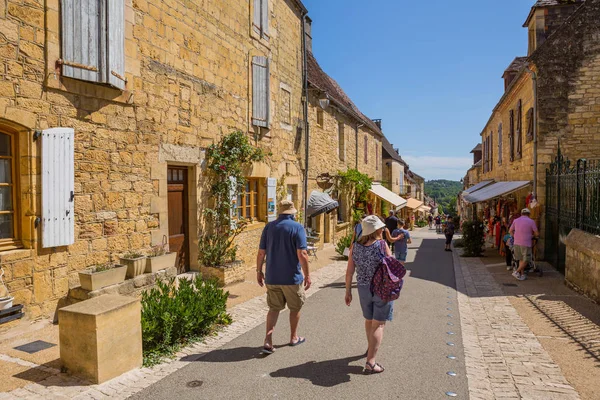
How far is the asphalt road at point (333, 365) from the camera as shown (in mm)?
3686

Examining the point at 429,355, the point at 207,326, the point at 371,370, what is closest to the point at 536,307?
the point at 429,355

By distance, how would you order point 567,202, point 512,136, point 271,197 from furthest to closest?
1. point 512,136
2. point 271,197
3. point 567,202

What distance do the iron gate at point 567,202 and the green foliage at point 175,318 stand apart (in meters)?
6.49

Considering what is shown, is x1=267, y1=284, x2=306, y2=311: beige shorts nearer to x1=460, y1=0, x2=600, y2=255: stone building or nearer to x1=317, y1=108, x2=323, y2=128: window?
x1=460, y1=0, x2=600, y2=255: stone building

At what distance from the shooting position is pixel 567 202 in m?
9.02

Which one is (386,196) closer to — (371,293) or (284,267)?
(284,267)

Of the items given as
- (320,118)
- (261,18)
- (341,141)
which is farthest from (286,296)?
(341,141)

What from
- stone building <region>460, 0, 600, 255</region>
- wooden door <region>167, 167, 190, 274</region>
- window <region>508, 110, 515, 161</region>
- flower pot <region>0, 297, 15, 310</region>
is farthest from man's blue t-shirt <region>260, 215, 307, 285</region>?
window <region>508, 110, 515, 161</region>

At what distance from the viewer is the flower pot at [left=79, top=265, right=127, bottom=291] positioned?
17.3 ft

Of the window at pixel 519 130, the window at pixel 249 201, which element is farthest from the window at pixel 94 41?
the window at pixel 519 130

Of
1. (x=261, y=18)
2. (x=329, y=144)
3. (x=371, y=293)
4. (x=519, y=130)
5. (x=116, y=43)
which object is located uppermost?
(x=261, y=18)

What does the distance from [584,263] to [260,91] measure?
7.55 metres

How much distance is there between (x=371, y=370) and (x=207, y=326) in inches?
85.3

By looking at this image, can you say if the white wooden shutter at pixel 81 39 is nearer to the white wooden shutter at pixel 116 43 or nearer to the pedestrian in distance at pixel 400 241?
the white wooden shutter at pixel 116 43
